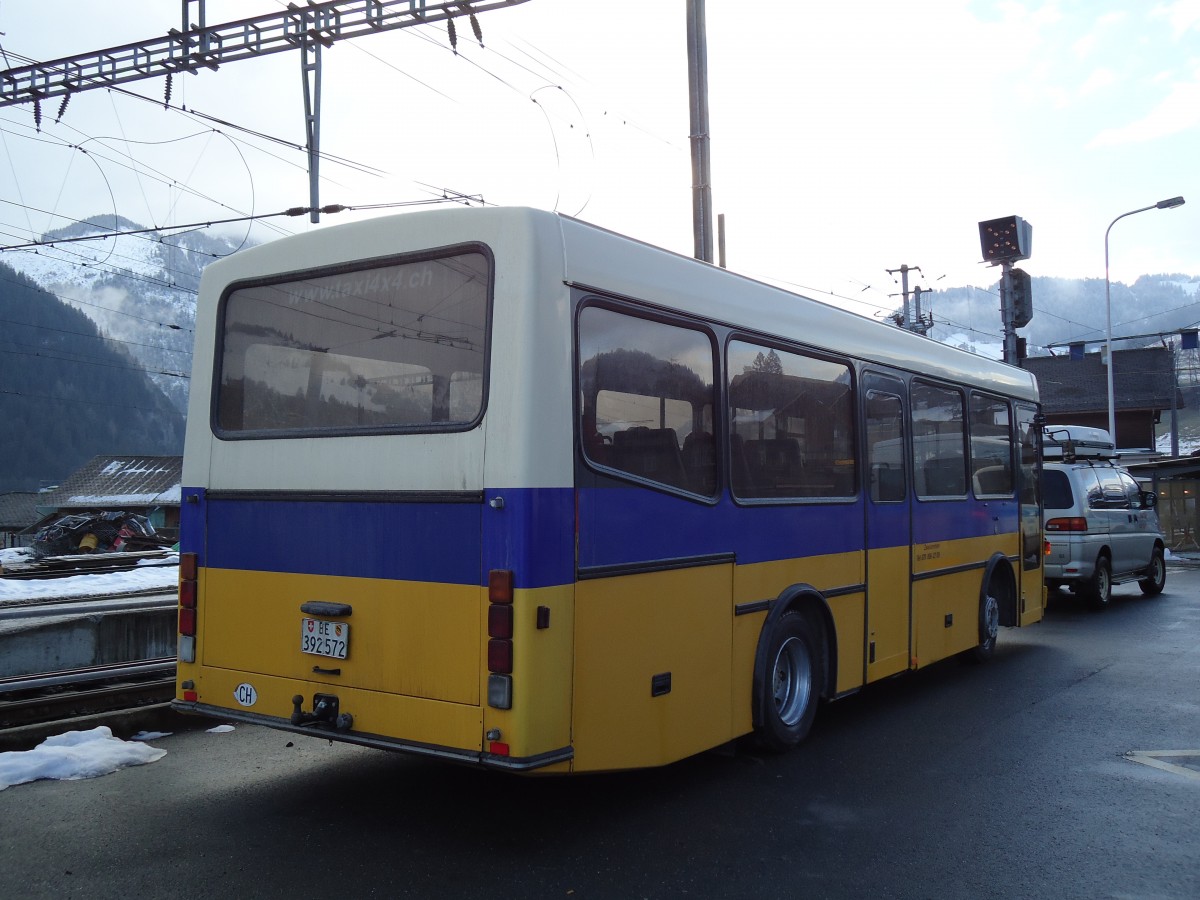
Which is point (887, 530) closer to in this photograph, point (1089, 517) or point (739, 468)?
point (739, 468)

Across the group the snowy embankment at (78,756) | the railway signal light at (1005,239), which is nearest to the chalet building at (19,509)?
the railway signal light at (1005,239)

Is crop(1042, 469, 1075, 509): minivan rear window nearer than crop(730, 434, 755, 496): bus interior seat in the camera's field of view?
No

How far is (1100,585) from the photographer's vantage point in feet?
A: 46.8

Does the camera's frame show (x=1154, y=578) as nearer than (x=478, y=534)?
No

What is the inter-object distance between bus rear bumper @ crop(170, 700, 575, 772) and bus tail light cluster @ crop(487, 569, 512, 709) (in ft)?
0.78

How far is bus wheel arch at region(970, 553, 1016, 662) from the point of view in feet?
31.3

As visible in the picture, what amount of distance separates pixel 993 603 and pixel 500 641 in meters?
6.93

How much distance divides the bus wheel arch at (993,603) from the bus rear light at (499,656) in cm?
642

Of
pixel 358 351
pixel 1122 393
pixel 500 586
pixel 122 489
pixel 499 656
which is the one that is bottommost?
pixel 499 656

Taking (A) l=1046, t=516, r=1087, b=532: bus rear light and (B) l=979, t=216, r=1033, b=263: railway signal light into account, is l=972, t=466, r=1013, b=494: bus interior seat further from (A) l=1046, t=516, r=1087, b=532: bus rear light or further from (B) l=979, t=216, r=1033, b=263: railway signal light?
(B) l=979, t=216, r=1033, b=263: railway signal light

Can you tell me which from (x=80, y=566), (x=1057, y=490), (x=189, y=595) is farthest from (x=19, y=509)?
(x=189, y=595)

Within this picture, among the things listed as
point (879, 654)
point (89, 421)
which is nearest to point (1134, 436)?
point (879, 654)

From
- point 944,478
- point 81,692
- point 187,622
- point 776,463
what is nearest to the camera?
point 187,622

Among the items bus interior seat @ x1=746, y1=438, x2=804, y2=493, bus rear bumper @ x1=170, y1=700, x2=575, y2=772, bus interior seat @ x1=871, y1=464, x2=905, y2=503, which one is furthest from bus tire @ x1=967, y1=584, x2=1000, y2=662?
bus rear bumper @ x1=170, y1=700, x2=575, y2=772
